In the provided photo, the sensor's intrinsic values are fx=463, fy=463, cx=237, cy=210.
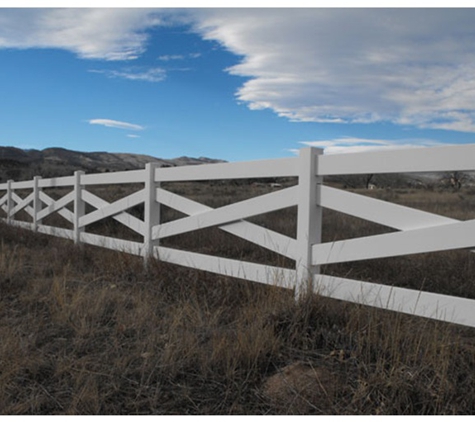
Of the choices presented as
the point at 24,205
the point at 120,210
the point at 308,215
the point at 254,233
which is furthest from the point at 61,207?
the point at 308,215

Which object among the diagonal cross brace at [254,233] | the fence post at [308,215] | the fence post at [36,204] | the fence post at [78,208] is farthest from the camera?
the fence post at [36,204]

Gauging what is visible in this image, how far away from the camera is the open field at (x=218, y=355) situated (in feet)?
9.07

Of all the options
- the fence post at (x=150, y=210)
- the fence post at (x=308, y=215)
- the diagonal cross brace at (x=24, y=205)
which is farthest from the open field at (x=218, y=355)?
the diagonal cross brace at (x=24, y=205)

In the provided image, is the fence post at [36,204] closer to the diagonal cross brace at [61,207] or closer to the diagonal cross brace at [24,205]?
the diagonal cross brace at [61,207]

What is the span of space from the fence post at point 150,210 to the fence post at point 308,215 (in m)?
3.02

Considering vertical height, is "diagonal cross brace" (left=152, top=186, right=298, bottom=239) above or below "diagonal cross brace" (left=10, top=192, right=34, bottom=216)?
above

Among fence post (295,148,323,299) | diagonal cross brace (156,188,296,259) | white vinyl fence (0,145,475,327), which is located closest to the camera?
white vinyl fence (0,145,475,327)

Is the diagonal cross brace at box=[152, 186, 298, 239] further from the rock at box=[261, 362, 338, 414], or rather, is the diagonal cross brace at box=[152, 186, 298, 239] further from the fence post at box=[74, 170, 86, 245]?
the fence post at box=[74, 170, 86, 245]

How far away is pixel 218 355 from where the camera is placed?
3186 mm

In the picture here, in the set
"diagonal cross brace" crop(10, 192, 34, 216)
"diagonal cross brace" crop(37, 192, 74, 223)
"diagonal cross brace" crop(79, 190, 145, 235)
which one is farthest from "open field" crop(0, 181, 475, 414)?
"diagonal cross brace" crop(10, 192, 34, 216)

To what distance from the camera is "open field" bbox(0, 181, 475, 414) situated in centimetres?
276

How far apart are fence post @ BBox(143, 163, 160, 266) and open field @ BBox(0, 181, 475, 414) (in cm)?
177

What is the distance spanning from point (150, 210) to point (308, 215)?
3.27m

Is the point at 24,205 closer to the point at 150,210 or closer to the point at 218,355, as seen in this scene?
the point at 150,210
